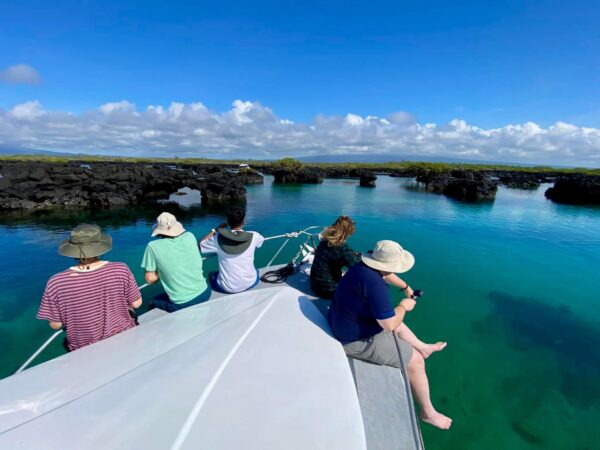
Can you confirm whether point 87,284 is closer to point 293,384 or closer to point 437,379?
point 293,384

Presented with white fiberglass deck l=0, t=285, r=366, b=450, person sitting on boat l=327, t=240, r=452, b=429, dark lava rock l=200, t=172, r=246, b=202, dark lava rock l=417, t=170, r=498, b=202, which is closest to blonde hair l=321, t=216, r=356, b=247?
person sitting on boat l=327, t=240, r=452, b=429

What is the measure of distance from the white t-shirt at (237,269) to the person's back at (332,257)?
109 cm

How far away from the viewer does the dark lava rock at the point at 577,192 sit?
3734 centimetres

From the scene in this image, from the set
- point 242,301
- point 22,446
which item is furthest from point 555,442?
point 22,446

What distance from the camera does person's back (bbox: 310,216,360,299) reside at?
4.41m

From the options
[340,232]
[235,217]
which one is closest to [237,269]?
[235,217]

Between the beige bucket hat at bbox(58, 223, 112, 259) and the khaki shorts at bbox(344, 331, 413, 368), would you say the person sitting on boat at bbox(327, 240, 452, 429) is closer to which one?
the khaki shorts at bbox(344, 331, 413, 368)

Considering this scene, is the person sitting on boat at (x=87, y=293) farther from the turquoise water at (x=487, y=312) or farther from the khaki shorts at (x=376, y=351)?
the turquoise water at (x=487, y=312)

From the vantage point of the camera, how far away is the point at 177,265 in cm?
418

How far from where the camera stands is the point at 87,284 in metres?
2.88

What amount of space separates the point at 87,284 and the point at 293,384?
89.6 inches

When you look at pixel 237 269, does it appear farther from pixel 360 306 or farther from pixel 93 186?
pixel 93 186

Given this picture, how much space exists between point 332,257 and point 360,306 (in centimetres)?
149

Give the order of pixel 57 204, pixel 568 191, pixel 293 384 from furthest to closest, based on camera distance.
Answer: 1. pixel 568 191
2. pixel 57 204
3. pixel 293 384
